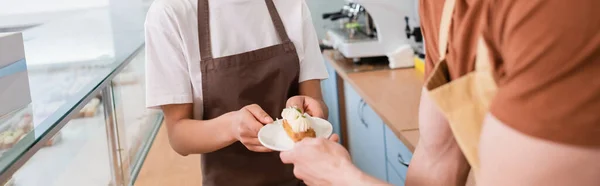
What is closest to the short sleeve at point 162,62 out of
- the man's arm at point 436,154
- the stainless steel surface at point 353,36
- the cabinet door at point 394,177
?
the man's arm at point 436,154

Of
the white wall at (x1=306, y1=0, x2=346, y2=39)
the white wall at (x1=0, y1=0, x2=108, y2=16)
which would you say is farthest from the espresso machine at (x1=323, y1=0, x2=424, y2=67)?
the white wall at (x1=0, y1=0, x2=108, y2=16)

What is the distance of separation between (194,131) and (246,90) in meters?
0.16

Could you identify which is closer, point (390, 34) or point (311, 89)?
point (311, 89)

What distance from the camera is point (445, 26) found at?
0.81 metres

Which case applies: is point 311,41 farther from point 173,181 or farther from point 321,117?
point 173,181

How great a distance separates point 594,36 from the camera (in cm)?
59

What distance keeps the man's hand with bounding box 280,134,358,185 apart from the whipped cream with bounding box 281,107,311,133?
113mm

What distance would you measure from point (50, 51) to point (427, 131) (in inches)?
50.3

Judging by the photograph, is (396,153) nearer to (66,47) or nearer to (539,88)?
(66,47)

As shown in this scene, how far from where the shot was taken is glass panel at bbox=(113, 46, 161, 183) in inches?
75.4

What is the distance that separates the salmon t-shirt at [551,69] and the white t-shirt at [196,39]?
0.77 meters

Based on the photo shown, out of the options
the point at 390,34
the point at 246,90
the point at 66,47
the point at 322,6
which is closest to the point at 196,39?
the point at 246,90

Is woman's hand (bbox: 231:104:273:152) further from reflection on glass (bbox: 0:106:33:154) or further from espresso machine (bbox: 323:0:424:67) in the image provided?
espresso machine (bbox: 323:0:424:67)

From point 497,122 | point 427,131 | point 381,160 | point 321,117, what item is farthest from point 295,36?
point 381,160
